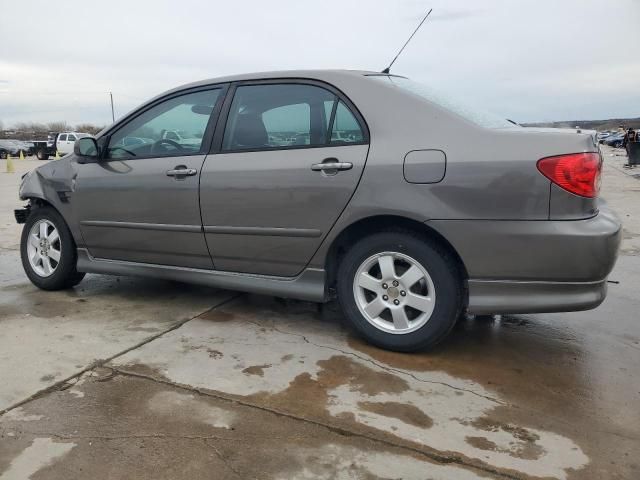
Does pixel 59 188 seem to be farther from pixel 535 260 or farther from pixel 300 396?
pixel 535 260

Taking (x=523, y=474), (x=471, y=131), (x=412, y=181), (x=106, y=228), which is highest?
(x=471, y=131)

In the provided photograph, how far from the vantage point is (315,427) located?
2.46 meters

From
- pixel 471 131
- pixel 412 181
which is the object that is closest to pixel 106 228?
pixel 412 181

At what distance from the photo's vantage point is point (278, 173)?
11.0ft

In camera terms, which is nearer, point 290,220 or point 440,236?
point 440,236

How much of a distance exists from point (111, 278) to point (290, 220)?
2.43 m

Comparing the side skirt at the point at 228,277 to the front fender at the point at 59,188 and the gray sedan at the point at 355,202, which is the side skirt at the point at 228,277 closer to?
the gray sedan at the point at 355,202

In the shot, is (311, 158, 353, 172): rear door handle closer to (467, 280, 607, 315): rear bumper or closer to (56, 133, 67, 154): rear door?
(467, 280, 607, 315): rear bumper

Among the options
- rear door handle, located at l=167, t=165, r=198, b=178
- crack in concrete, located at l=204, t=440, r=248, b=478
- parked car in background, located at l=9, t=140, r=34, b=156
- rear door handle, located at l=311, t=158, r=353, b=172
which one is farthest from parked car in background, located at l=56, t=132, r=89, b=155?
→ crack in concrete, located at l=204, t=440, r=248, b=478

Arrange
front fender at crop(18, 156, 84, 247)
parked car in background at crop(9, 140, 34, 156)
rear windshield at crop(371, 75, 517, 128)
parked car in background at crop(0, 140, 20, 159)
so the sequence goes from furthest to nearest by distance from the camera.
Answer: parked car in background at crop(9, 140, 34, 156) → parked car in background at crop(0, 140, 20, 159) → front fender at crop(18, 156, 84, 247) → rear windshield at crop(371, 75, 517, 128)

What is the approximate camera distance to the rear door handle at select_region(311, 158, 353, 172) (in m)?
3.16

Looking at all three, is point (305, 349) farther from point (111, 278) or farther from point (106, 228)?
point (111, 278)

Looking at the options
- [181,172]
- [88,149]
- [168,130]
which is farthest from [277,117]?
[88,149]

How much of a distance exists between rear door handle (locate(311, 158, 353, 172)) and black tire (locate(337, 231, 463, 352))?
0.43 meters
